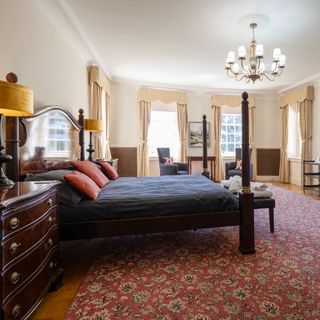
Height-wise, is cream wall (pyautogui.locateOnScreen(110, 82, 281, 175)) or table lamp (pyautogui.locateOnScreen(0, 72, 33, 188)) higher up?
cream wall (pyautogui.locateOnScreen(110, 82, 281, 175))

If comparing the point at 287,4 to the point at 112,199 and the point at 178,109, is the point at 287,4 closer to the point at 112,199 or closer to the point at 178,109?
the point at 112,199

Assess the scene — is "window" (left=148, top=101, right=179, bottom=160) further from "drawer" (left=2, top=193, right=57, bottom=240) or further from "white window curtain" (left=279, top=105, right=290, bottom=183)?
"drawer" (left=2, top=193, right=57, bottom=240)

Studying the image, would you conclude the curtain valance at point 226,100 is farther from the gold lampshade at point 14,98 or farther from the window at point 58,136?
the gold lampshade at point 14,98

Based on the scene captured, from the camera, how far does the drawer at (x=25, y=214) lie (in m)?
1.21

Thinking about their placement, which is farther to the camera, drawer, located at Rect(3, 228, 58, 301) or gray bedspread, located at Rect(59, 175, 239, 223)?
gray bedspread, located at Rect(59, 175, 239, 223)

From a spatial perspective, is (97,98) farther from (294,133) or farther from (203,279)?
(294,133)

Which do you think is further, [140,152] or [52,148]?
[140,152]

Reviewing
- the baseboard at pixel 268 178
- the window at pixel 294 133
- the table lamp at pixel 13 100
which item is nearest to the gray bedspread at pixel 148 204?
the table lamp at pixel 13 100

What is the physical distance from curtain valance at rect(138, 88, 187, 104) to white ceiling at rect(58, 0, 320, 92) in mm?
760

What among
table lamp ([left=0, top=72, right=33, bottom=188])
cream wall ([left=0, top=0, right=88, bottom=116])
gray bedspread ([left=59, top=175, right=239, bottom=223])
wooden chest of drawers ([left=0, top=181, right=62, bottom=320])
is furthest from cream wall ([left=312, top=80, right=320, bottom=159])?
table lamp ([left=0, top=72, right=33, bottom=188])

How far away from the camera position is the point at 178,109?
263 inches

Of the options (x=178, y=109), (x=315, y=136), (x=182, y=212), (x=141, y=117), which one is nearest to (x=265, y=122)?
(x=315, y=136)

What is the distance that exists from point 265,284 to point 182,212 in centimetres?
Result: 90

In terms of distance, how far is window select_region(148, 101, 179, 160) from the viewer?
6.71m
